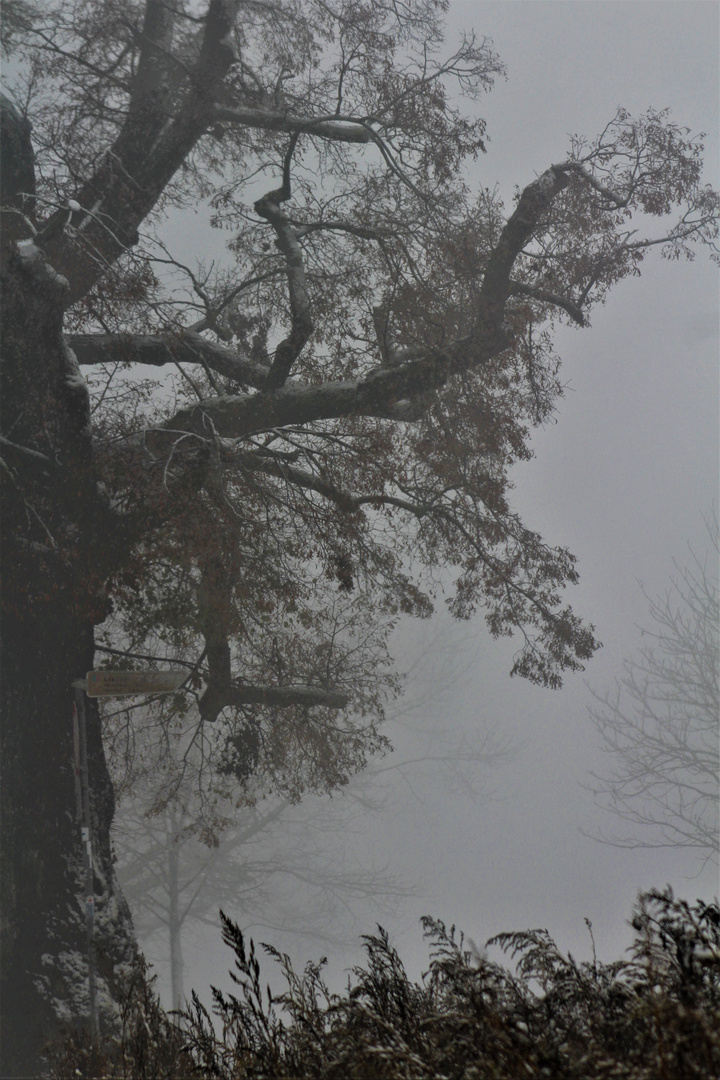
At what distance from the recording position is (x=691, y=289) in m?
5.91

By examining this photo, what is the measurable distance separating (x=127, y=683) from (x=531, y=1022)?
11.4 ft

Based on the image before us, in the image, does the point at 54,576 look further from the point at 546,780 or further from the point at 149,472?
the point at 546,780

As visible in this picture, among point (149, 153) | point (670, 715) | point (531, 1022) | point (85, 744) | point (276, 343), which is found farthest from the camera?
point (670, 715)

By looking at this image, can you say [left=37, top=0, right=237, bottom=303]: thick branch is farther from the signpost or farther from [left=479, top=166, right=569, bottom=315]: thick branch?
the signpost

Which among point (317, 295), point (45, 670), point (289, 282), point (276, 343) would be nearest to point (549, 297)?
point (317, 295)

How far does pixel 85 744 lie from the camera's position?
453cm

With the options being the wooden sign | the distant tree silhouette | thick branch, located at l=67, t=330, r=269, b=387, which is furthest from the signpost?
the distant tree silhouette

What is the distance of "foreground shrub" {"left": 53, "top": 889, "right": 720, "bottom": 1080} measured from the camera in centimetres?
110

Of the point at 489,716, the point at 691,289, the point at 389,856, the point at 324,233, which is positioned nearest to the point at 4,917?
the point at 324,233

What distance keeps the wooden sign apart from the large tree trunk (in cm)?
21

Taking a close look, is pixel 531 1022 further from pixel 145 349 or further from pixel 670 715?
pixel 670 715

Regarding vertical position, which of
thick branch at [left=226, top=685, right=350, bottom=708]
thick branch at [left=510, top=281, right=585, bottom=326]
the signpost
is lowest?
the signpost

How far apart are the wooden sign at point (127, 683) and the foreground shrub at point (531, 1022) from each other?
274 centimetres

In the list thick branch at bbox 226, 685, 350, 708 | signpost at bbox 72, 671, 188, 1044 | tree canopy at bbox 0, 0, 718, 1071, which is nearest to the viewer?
signpost at bbox 72, 671, 188, 1044
